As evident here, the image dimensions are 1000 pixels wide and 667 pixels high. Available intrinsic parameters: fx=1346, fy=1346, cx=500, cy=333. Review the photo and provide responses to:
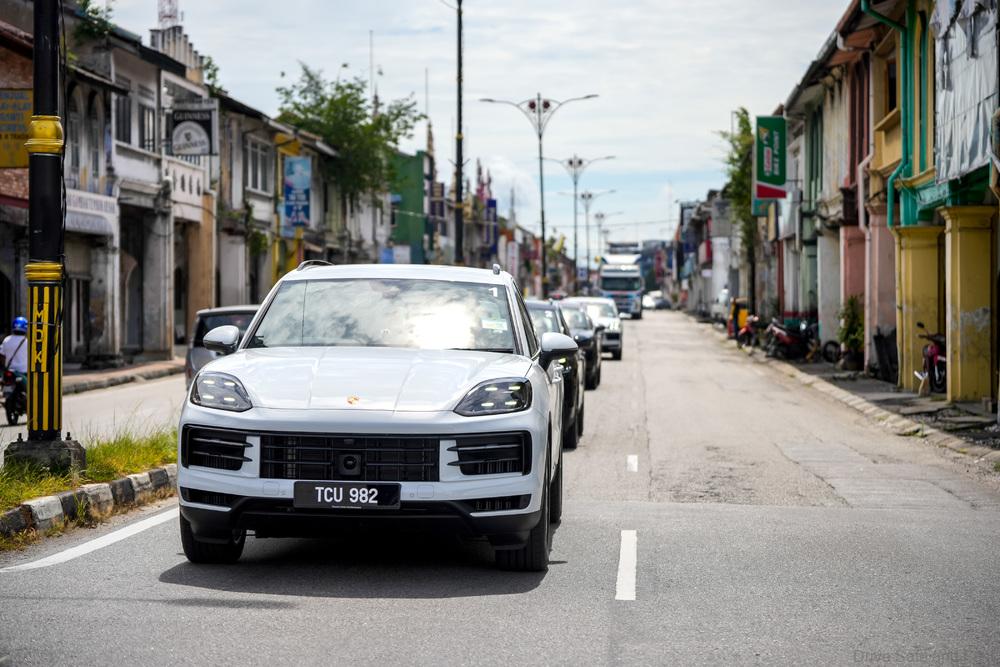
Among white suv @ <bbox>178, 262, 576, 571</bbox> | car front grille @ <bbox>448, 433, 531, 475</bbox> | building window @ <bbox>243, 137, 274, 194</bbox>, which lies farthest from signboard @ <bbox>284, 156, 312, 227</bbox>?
car front grille @ <bbox>448, 433, 531, 475</bbox>

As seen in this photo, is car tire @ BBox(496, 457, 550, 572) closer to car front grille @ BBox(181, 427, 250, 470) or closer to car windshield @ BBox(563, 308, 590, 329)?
car front grille @ BBox(181, 427, 250, 470)

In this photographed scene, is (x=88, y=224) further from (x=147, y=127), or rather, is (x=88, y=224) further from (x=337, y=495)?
(x=337, y=495)

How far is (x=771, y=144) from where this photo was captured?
39000 millimetres

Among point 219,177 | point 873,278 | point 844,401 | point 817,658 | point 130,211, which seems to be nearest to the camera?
point 817,658

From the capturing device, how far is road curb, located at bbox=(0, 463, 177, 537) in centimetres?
862

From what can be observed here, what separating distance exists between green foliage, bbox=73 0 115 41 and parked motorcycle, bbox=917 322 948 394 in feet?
66.7

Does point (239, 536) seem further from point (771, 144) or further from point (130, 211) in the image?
point (771, 144)

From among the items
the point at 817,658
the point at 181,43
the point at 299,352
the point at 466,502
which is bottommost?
the point at 817,658

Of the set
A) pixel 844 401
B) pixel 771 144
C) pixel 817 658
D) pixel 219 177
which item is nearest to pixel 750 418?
pixel 844 401

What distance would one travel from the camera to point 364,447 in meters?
6.93

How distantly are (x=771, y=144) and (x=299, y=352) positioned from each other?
3289 cm

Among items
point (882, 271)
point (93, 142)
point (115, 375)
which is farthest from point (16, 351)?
point (882, 271)

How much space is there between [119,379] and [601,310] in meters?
13.9

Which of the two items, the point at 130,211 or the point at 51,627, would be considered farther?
the point at 130,211
